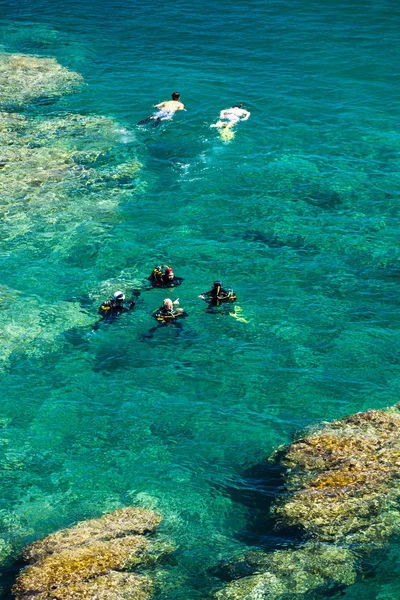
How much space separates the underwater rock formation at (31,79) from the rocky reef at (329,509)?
30201mm

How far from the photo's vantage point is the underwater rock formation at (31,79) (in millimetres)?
43812

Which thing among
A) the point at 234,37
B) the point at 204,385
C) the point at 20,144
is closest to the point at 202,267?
the point at 204,385

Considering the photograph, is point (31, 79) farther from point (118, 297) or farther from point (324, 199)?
point (118, 297)

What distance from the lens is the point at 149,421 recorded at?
22.4 m

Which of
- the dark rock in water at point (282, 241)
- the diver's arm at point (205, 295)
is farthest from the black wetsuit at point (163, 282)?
the dark rock in water at point (282, 241)

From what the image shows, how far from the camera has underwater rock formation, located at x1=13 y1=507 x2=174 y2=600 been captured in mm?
15930

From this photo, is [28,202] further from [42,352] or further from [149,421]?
[149,421]

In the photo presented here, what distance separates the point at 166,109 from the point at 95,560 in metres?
28.2

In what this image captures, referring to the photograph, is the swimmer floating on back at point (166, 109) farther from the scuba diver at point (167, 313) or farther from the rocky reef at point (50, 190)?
the scuba diver at point (167, 313)

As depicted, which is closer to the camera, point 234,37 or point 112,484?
point 112,484

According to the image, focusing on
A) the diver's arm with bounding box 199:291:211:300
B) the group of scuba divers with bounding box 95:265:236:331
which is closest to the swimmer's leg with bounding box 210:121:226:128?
the group of scuba divers with bounding box 95:265:236:331

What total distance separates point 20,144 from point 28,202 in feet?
19.2

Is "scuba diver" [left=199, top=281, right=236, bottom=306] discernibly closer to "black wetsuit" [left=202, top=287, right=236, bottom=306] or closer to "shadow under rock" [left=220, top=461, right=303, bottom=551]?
"black wetsuit" [left=202, top=287, right=236, bottom=306]

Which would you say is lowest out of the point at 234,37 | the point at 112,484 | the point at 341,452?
the point at 112,484
